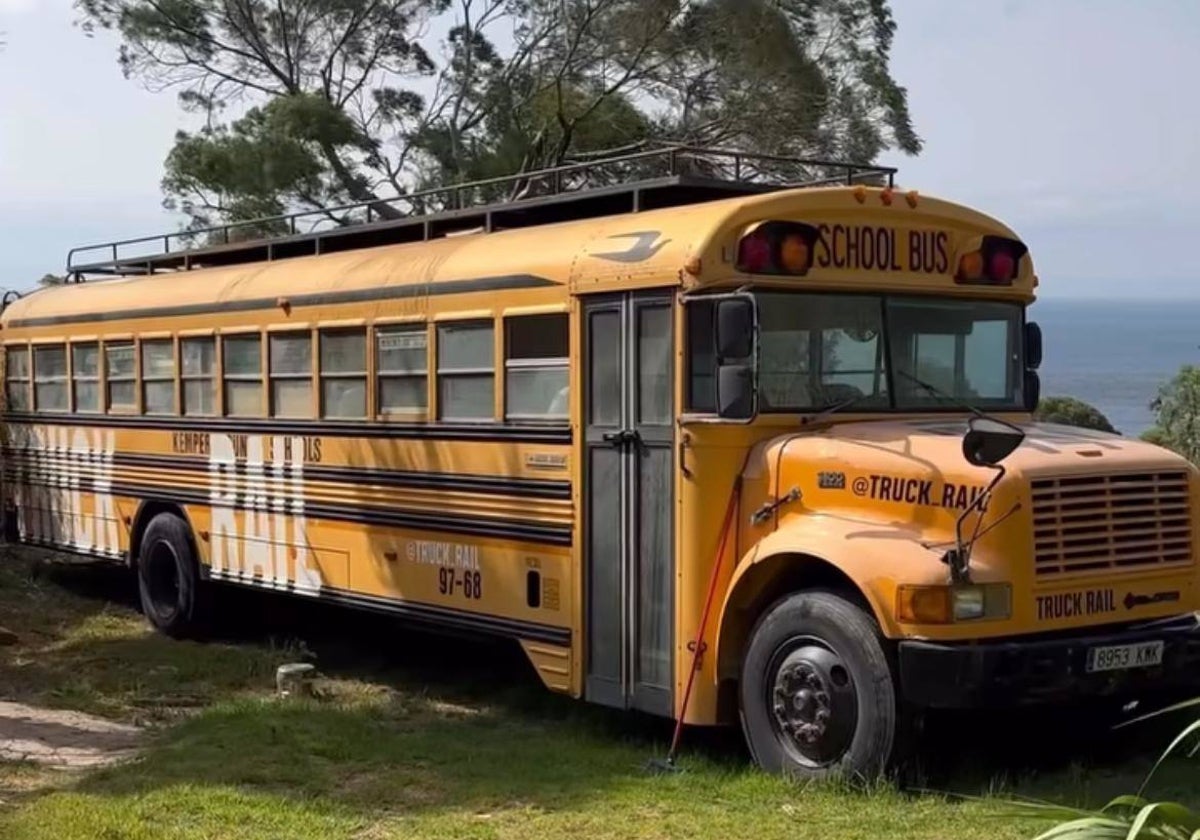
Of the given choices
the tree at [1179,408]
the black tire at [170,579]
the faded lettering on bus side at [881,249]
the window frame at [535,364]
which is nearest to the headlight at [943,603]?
the faded lettering on bus side at [881,249]

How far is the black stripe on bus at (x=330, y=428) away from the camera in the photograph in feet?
26.4

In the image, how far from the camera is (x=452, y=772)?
23.4ft

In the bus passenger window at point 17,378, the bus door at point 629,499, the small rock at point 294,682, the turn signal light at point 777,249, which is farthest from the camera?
the bus passenger window at point 17,378

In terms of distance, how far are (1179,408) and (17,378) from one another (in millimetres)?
18303

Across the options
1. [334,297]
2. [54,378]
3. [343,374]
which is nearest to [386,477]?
[343,374]

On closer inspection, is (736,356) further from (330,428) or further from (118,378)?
(118,378)

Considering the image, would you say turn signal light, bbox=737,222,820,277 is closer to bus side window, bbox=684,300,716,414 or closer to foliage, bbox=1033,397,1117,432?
bus side window, bbox=684,300,716,414

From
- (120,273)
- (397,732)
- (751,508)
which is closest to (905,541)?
(751,508)

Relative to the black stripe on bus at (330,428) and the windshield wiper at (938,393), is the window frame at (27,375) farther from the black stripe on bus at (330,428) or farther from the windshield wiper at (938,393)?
the windshield wiper at (938,393)

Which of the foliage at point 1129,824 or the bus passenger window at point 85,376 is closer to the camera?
the foliage at point 1129,824

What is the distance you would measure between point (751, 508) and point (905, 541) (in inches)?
34.7

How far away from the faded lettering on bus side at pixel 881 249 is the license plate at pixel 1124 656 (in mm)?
2079

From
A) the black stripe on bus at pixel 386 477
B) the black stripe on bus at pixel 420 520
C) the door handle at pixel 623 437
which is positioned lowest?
the black stripe on bus at pixel 420 520

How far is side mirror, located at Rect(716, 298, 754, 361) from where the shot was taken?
6.75m
